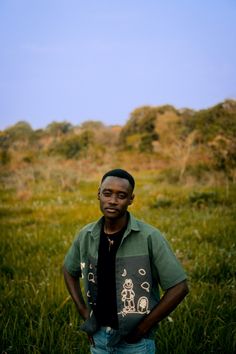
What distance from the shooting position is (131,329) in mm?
1919

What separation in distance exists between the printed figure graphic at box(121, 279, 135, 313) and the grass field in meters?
1.16

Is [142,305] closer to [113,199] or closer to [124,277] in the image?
[124,277]

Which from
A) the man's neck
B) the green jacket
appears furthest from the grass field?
the man's neck

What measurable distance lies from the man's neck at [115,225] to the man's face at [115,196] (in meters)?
0.06

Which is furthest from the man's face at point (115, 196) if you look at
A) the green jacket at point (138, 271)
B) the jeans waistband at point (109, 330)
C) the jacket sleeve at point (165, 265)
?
the jeans waistband at point (109, 330)

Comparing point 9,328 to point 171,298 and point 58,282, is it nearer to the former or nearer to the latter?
point 58,282

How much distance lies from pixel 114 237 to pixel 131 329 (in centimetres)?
A: 53

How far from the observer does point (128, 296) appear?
1946mm

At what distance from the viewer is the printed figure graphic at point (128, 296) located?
1.94 m

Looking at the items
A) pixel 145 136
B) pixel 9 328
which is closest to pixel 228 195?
pixel 9 328

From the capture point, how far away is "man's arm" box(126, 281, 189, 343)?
182 cm

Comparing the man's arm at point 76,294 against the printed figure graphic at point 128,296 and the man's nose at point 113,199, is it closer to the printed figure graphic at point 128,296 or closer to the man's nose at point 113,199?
the printed figure graphic at point 128,296

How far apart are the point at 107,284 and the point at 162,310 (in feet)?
1.23

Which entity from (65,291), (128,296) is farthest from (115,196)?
(65,291)
